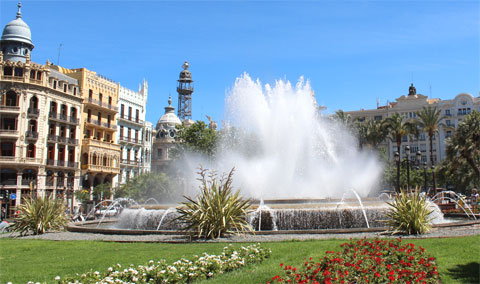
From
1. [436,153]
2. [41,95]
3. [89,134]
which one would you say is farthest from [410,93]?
[41,95]

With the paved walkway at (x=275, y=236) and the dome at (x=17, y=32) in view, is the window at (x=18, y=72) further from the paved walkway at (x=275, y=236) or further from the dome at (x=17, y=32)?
the paved walkway at (x=275, y=236)

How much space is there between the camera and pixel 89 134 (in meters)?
57.1

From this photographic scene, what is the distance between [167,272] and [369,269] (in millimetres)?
3684

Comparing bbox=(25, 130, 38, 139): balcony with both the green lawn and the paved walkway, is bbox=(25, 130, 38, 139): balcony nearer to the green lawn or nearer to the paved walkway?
the paved walkway

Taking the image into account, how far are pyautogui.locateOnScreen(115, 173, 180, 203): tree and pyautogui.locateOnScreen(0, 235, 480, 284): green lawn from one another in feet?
120

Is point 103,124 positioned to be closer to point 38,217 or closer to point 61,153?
point 61,153

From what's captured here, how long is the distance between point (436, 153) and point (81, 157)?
65.0 metres

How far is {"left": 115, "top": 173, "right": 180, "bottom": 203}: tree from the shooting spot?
Answer: 5007 centimetres

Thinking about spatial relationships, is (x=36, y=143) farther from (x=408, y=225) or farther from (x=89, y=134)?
(x=408, y=225)

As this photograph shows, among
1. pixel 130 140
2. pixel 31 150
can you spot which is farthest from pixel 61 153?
pixel 130 140

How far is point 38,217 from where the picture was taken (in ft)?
55.9

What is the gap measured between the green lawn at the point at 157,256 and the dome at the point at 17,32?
1799 inches

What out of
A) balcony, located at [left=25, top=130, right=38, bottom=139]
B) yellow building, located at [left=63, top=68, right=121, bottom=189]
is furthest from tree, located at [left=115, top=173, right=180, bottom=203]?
balcony, located at [left=25, top=130, right=38, bottom=139]

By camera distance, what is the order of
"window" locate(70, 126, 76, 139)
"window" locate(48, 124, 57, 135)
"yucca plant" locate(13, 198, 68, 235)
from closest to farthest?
"yucca plant" locate(13, 198, 68, 235)
"window" locate(48, 124, 57, 135)
"window" locate(70, 126, 76, 139)
